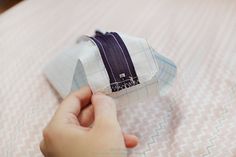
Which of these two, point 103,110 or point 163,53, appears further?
point 163,53

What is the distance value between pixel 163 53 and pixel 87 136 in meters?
0.44

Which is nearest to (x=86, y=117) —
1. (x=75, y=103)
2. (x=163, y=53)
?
(x=75, y=103)

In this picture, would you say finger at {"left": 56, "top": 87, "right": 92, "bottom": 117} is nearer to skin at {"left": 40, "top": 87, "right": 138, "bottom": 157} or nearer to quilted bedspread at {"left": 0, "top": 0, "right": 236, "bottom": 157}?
skin at {"left": 40, "top": 87, "right": 138, "bottom": 157}

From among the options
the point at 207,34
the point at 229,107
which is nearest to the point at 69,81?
the point at 229,107

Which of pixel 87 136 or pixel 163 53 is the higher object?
pixel 87 136

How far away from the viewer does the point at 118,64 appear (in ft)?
1.94

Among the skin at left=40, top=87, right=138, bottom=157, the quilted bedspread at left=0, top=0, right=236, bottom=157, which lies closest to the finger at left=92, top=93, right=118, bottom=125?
the skin at left=40, top=87, right=138, bottom=157

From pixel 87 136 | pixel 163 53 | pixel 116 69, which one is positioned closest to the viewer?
pixel 87 136

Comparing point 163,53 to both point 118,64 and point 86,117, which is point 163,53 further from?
point 86,117

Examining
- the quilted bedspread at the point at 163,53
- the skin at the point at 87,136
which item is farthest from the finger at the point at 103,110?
the quilted bedspread at the point at 163,53

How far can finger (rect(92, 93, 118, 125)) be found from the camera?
0.44 meters

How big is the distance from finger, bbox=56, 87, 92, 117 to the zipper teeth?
6 cm

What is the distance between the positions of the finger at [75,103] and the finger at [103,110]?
0.08ft

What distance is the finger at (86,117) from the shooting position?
51 centimetres
